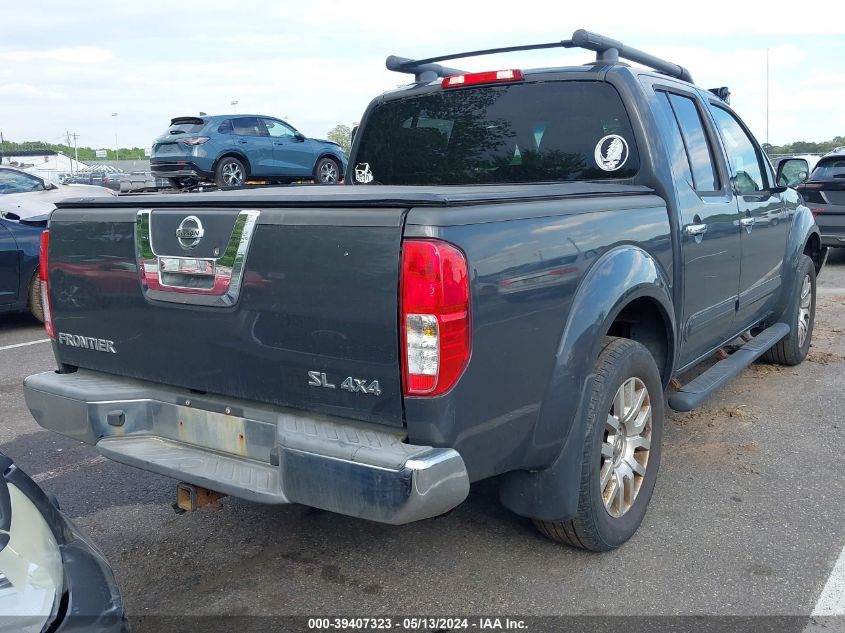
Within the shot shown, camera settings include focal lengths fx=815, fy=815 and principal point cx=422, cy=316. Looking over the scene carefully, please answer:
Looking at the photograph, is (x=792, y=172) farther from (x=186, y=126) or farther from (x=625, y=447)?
(x=186, y=126)

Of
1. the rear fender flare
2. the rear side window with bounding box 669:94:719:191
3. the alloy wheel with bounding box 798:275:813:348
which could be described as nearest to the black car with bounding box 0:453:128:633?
the rear fender flare

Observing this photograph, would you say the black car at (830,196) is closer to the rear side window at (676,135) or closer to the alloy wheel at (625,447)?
the rear side window at (676,135)

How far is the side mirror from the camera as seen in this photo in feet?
18.6

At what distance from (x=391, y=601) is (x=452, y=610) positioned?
0.77 feet

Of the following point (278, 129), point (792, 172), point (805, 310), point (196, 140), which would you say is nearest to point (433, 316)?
point (792, 172)

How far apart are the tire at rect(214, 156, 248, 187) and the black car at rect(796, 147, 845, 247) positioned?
9.66 m

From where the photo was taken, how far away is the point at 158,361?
3.07 metres

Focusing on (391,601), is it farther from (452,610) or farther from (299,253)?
(299,253)

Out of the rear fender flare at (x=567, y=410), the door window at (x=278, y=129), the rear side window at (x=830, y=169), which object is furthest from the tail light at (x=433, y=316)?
the door window at (x=278, y=129)

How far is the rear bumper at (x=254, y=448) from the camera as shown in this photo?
2434 mm

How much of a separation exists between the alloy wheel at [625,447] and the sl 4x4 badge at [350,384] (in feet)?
3.65

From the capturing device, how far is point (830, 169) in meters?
11.4

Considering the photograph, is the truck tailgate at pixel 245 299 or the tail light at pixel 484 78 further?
the tail light at pixel 484 78

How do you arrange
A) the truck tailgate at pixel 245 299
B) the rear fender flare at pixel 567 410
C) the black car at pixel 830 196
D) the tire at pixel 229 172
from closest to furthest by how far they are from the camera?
the truck tailgate at pixel 245 299, the rear fender flare at pixel 567 410, the black car at pixel 830 196, the tire at pixel 229 172
